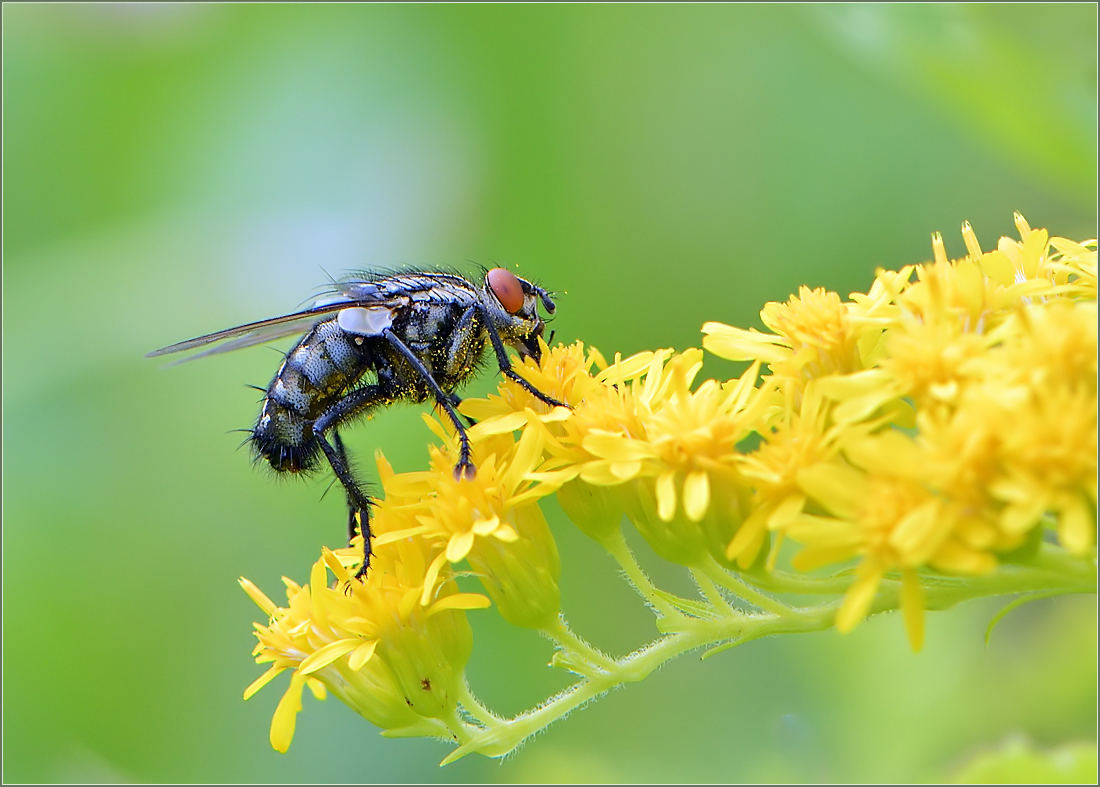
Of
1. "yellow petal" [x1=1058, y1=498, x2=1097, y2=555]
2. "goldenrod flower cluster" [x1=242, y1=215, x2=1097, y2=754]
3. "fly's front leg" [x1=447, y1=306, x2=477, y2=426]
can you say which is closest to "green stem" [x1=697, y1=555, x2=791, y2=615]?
"goldenrod flower cluster" [x1=242, y1=215, x2=1097, y2=754]

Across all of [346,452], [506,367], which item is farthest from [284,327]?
[506,367]

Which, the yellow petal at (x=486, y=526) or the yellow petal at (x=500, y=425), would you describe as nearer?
the yellow petal at (x=486, y=526)

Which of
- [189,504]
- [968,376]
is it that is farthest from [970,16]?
[189,504]

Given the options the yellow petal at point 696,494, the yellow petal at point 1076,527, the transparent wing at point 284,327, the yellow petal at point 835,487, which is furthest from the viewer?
the transparent wing at point 284,327

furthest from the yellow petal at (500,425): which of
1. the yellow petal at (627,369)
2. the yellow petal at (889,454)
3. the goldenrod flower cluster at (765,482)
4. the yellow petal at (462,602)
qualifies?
the yellow petal at (889,454)

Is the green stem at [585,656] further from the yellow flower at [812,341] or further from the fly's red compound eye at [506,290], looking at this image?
the fly's red compound eye at [506,290]
